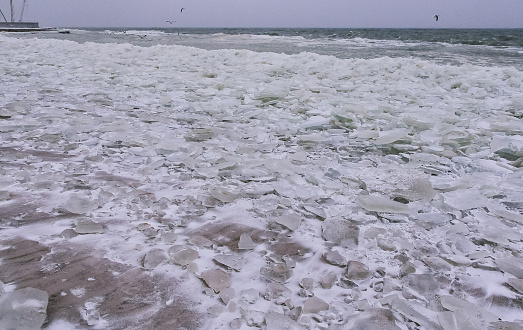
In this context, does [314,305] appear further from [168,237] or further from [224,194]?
[224,194]

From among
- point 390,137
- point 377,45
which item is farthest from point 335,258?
point 377,45

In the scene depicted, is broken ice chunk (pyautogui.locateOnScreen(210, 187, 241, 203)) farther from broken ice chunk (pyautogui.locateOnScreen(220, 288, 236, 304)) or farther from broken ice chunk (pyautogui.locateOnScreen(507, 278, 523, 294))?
broken ice chunk (pyautogui.locateOnScreen(507, 278, 523, 294))

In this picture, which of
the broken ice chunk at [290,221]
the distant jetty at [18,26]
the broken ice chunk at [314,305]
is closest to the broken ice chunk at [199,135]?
the broken ice chunk at [290,221]

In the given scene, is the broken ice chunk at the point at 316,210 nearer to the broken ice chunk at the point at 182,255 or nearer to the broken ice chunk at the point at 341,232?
the broken ice chunk at the point at 341,232

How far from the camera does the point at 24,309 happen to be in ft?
2.21

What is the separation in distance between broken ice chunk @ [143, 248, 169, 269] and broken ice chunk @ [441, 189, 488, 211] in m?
0.96

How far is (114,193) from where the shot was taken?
122 cm

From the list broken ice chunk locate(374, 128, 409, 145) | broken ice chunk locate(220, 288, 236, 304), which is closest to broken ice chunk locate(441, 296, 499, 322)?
broken ice chunk locate(220, 288, 236, 304)

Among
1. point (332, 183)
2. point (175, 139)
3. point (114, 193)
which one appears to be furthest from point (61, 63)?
point (332, 183)

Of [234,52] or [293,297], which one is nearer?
[293,297]

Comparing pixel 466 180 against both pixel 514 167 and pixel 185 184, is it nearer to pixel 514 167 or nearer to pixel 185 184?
pixel 514 167

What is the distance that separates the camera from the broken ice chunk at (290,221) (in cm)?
108

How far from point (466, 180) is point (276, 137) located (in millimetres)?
939

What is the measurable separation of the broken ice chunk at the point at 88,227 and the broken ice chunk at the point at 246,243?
1.29 ft
